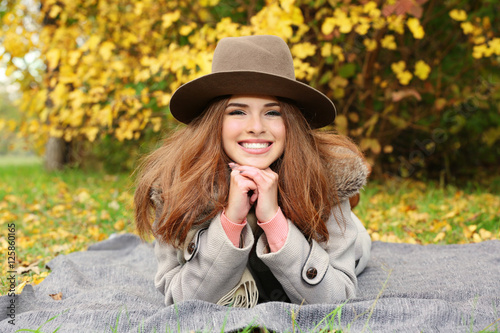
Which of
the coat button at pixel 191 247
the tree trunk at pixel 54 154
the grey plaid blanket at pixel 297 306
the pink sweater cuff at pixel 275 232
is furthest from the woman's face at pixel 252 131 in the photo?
the tree trunk at pixel 54 154

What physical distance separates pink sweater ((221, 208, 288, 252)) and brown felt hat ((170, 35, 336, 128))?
513mm

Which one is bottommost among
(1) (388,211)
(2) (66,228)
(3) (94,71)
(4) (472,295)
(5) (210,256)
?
(1) (388,211)

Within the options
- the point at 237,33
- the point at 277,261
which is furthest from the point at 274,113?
the point at 237,33

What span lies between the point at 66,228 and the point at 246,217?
2.39 metres

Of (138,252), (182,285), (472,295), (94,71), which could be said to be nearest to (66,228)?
(138,252)

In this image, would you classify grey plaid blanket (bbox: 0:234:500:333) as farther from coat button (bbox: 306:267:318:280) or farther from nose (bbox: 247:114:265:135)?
nose (bbox: 247:114:265:135)

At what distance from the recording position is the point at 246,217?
1.91 meters

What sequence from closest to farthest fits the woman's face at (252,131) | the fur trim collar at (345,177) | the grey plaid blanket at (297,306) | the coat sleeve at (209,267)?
1. the grey plaid blanket at (297,306)
2. the coat sleeve at (209,267)
3. the woman's face at (252,131)
4. the fur trim collar at (345,177)

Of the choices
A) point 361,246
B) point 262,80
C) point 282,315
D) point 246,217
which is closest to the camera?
point 282,315

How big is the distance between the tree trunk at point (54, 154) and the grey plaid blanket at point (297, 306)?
5071mm

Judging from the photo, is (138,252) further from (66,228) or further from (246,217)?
(246,217)

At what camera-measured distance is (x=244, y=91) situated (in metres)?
1.80

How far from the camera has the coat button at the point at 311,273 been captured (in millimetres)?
1771

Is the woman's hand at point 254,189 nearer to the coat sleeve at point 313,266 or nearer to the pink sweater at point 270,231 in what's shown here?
the pink sweater at point 270,231
